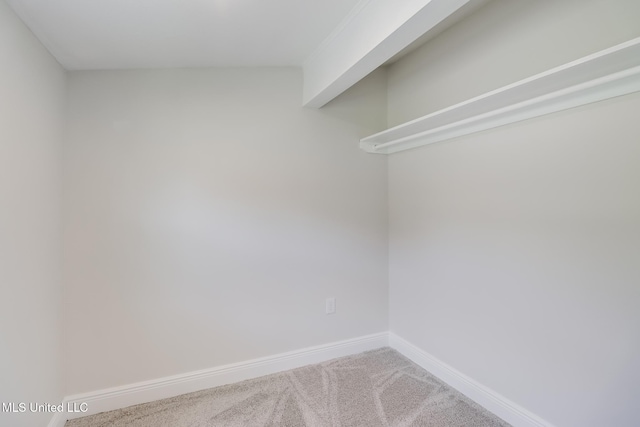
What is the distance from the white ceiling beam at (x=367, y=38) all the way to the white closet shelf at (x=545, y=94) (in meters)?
0.47

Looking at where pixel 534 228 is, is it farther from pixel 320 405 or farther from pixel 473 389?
pixel 320 405

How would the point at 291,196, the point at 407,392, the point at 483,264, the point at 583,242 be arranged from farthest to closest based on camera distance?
the point at 291,196
the point at 407,392
the point at 483,264
the point at 583,242

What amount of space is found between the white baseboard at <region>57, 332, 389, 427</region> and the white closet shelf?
1.74 m

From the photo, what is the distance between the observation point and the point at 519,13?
5.20 ft

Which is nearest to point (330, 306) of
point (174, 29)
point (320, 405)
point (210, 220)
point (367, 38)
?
point (320, 405)

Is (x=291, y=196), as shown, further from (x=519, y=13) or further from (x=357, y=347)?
(x=519, y=13)

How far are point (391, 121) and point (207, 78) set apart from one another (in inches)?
58.3

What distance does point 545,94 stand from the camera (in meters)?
1.40

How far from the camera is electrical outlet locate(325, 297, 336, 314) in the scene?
2355 mm

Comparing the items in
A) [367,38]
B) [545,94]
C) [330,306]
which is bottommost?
[330,306]

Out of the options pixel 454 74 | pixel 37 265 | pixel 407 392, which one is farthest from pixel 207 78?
pixel 407 392

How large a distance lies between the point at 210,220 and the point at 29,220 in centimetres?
87

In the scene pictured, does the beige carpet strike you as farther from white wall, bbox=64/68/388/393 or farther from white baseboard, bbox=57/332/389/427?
white wall, bbox=64/68/388/393

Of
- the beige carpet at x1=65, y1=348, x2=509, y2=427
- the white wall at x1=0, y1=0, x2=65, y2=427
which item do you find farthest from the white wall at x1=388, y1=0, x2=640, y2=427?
the white wall at x1=0, y1=0, x2=65, y2=427
